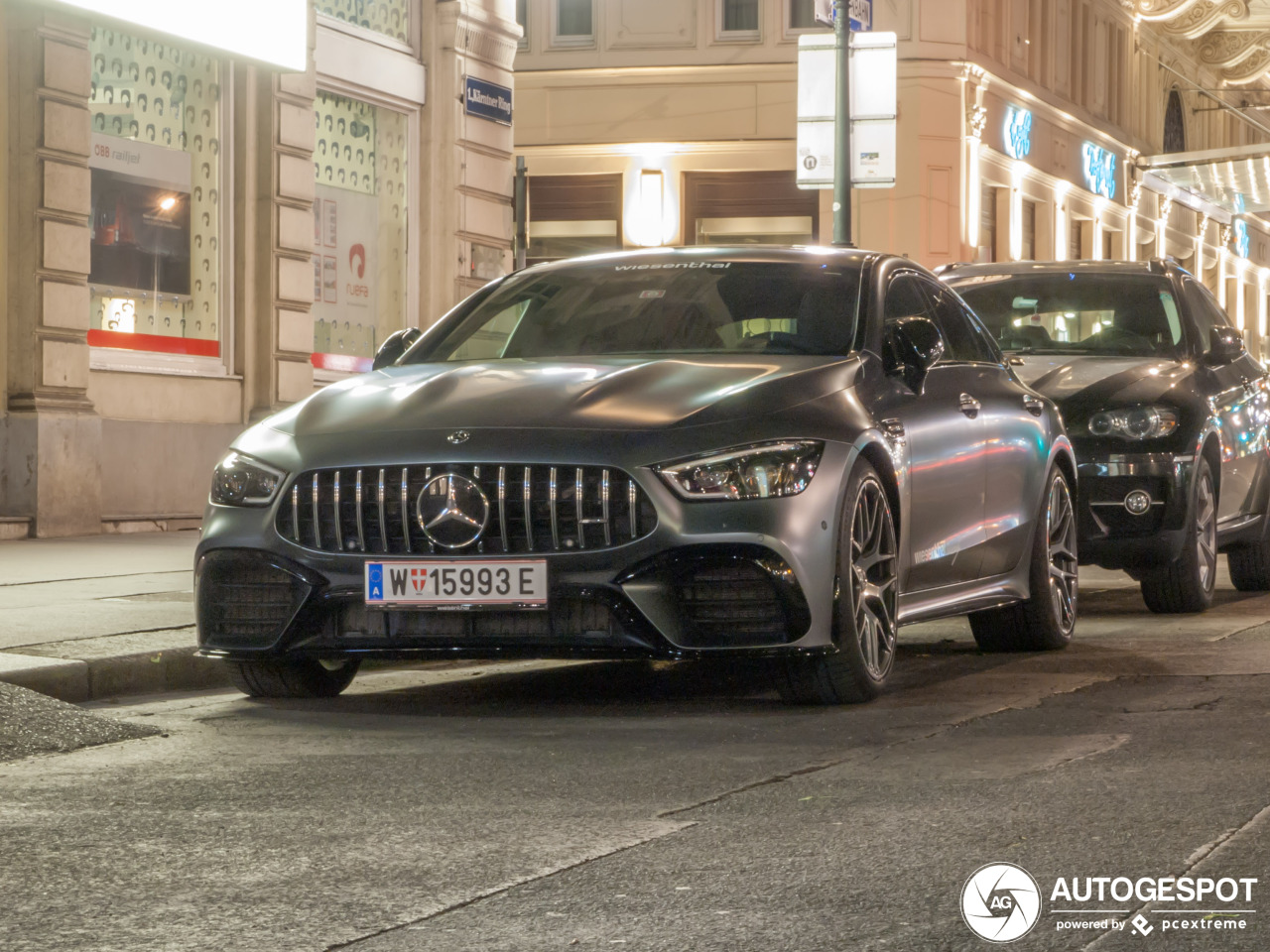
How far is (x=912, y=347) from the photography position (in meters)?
7.93

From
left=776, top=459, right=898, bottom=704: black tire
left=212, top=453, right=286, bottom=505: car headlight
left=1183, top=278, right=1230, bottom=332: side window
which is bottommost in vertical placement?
left=776, top=459, right=898, bottom=704: black tire

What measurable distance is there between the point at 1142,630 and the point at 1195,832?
5334mm

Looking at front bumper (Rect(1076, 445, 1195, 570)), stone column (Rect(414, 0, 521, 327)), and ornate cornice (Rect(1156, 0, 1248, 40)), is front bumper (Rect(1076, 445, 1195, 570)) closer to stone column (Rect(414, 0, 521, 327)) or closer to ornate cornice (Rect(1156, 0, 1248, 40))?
stone column (Rect(414, 0, 521, 327))

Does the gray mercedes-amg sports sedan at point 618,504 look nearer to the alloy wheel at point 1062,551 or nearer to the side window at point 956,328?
the side window at point 956,328

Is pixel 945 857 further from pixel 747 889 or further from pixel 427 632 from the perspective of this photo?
pixel 427 632

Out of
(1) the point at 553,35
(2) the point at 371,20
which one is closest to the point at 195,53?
(2) the point at 371,20

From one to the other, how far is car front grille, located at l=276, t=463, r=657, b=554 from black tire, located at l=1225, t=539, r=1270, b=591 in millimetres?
6428

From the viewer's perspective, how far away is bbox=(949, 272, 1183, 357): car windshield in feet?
37.6

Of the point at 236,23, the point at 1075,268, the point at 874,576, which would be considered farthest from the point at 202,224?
the point at 874,576

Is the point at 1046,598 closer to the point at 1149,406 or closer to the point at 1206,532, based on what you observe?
the point at 1149,406

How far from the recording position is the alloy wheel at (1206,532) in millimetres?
10930

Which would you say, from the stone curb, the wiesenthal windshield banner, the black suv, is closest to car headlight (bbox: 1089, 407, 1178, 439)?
the black suv

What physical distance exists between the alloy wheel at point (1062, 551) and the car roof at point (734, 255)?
4.48ft

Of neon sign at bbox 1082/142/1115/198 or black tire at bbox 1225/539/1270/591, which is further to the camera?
neon sign at bbox 1082/142/1115/198
